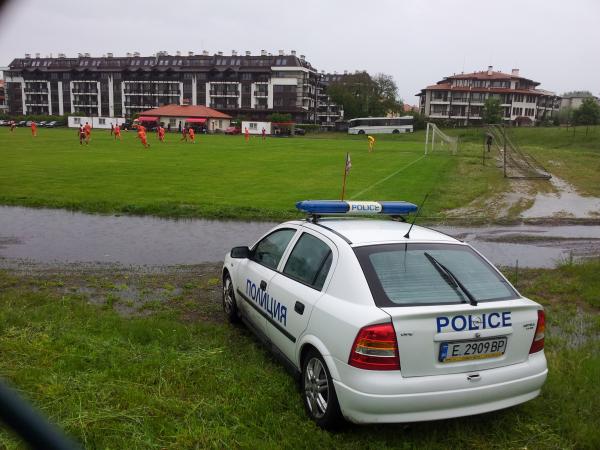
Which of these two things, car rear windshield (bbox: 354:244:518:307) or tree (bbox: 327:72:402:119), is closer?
car rear windshield (bbox: 354:244:518:307)

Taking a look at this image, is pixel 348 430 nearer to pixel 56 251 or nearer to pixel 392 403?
pixel 392 403

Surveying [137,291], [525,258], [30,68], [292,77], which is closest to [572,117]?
[292,77]

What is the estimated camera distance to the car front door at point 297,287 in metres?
4.38

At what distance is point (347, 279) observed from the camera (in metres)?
4.09

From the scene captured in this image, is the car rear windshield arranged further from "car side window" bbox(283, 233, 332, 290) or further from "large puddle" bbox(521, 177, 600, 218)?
"large puddle" bbox(521, 177, 600, 218)

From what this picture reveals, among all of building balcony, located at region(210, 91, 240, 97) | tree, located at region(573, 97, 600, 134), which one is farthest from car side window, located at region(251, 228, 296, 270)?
building balcony, located at region(210, 91, 240, 97)

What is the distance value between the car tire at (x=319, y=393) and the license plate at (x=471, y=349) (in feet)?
2.63

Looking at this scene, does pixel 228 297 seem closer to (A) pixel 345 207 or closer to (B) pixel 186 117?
(A) pixel 345 207

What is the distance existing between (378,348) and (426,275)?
80cm

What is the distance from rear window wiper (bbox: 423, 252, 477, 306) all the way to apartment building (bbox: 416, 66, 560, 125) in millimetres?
110144

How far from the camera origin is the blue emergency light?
5.38 meters

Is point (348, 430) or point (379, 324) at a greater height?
point (379, 324)

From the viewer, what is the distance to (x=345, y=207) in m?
5.47

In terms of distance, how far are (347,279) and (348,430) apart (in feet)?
3.52
